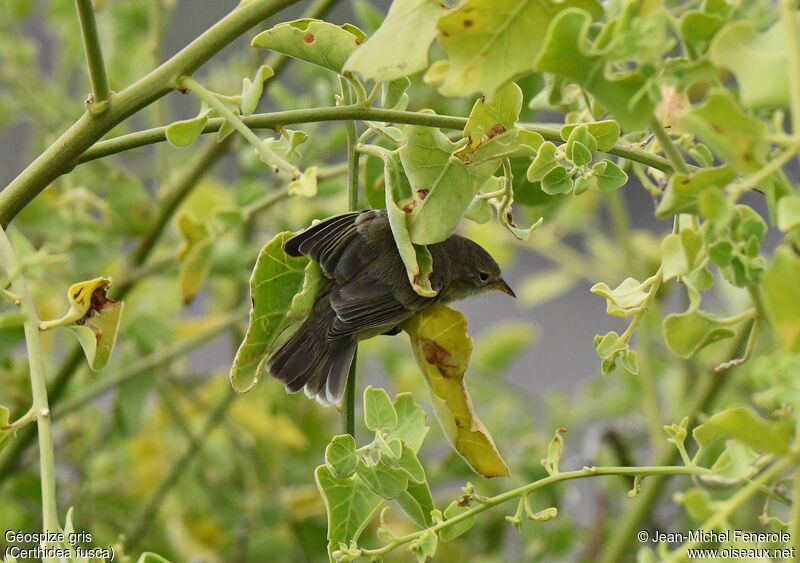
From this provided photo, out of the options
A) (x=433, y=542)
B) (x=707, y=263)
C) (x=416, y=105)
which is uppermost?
(x=707, y=263)

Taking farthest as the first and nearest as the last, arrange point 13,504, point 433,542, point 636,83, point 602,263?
point 602,263
point 13,504
point 433,542
point 636,83

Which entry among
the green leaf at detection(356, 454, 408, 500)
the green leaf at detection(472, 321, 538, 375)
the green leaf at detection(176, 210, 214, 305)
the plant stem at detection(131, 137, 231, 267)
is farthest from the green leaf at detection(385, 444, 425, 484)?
the green leaf at detection(472, 321, 538, 375)

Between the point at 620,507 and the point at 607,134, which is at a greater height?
the point at 607,134

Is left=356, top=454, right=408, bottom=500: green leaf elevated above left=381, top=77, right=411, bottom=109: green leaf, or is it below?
below

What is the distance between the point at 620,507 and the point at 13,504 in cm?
123

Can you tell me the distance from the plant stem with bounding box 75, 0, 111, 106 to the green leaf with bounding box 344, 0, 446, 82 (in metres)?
0.19

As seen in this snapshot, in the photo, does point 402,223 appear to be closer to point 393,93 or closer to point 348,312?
point 393,93

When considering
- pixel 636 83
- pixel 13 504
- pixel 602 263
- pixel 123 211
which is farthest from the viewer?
pixel 602 263

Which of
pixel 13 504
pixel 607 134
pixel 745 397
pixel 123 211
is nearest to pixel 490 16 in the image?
pixel 607 134

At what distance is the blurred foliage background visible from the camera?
1555mm

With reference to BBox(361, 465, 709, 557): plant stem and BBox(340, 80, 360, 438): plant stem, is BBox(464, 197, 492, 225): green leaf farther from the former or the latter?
BBox(361, 465, 709, 557): plant stem

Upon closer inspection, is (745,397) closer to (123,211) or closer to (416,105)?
(416,105)

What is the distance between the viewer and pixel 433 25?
2.05 feet

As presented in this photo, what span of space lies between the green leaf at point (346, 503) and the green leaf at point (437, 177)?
0.19 m
